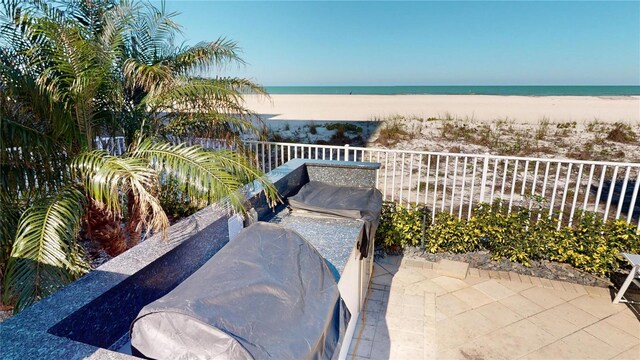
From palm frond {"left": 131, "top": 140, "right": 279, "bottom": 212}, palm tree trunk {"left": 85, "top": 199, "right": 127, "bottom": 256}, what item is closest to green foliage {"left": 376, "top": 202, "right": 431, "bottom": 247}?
palm frond {"left": 131, "top": 140, "right": 279, "bottom": 212}

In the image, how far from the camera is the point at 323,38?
22.9 meters

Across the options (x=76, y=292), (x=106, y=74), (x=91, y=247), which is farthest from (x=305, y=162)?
(x=76, y=292)

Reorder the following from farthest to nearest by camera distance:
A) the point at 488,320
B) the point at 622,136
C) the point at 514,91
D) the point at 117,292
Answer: the point at 514,91, the point at 622,136, the point at 488,320, the point at 117,292

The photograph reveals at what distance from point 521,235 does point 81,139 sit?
4409mm

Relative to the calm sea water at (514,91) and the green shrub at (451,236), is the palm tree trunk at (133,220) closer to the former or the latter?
the green shrub at (451,236)

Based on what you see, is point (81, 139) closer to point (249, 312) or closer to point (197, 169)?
point (197, 169)

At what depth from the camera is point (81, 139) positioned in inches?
98.3

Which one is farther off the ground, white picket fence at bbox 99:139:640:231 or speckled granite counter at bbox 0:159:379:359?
speckled granite counter at bbox 0:159:379:359

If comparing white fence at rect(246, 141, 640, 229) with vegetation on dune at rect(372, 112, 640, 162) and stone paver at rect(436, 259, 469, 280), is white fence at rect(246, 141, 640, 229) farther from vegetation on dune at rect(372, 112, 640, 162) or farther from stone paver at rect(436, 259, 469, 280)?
vegetation on dune at rect(372, 112, 640, 162)

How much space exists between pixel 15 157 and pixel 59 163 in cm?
27

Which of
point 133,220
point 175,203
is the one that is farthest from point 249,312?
point 175,203

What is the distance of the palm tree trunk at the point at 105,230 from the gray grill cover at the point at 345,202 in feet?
4.87

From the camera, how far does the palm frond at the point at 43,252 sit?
1831 millimetres

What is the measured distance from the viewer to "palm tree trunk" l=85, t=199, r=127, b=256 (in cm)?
270
